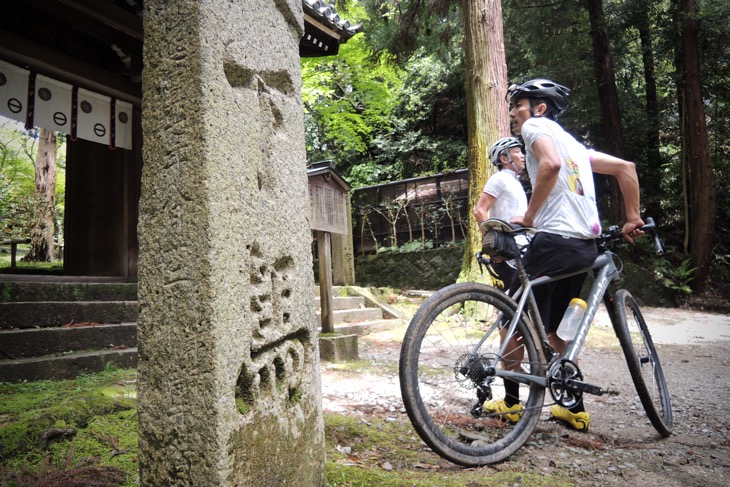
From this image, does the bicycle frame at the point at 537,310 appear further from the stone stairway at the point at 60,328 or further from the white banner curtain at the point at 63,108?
the white banner curtain at the point at 63,108

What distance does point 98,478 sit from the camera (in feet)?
6.10

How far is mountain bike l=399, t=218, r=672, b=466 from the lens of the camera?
2.13 m

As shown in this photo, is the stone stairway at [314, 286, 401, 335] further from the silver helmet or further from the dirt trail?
the silver helmet

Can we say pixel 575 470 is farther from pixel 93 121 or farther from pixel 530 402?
pixel 93 121

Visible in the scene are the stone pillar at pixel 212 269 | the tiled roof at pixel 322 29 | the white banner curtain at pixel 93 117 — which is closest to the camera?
the stone pillar at pixel 212 269

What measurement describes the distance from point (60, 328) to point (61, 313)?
34 centimetres

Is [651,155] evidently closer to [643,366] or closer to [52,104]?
[643,366]

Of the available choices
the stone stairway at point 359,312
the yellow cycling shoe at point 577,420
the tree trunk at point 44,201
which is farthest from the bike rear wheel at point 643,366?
the tree trunk at point 44,201

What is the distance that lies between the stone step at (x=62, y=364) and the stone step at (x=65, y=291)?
893 mm

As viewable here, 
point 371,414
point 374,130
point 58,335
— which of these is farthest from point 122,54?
point 374,130

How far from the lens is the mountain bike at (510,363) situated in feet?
7.00

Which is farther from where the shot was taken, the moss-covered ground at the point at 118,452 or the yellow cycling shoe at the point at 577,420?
the yellow cycling shoe at the point at 577,420

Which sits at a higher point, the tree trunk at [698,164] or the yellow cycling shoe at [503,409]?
the tree trunk at [698,164]

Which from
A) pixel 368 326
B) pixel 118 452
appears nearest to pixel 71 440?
pixel 118 452
